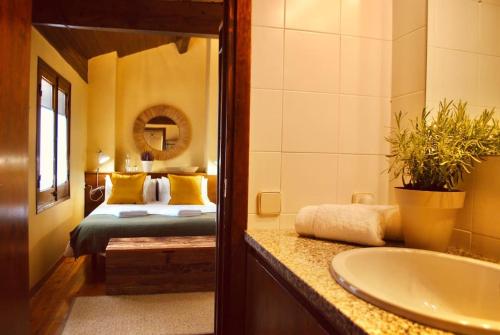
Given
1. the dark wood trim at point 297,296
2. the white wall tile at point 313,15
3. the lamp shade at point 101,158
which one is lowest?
the dark wood trim at point 297,296

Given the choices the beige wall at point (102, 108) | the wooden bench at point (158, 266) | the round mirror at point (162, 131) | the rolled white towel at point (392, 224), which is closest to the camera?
the rolled white towel at point (392, 224)

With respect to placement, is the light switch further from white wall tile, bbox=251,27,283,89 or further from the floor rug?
the floor rug

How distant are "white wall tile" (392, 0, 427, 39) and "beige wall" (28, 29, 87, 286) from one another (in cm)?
287

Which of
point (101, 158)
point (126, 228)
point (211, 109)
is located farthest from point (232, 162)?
point (101, 158)

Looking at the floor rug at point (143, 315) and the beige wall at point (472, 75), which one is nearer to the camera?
the beige wall at point (472, 75)

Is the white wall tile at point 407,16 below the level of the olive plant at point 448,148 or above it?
above

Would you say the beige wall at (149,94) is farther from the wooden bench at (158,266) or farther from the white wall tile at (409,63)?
the white wall tile at (409,63)

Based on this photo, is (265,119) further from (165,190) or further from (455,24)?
(165,190)

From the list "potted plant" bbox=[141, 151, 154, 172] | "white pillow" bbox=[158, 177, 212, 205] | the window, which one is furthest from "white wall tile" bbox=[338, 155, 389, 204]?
"potted plant" bbox=[141, 151, 154, 172]

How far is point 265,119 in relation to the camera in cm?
119

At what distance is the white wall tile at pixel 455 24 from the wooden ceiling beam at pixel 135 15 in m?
2.63

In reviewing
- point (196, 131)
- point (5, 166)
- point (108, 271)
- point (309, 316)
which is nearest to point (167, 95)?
point (196, 131)

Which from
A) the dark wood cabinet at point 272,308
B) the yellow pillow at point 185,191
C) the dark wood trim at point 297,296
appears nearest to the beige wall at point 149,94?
the yellow pillow at point 185,191

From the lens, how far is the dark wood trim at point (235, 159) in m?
1.16
